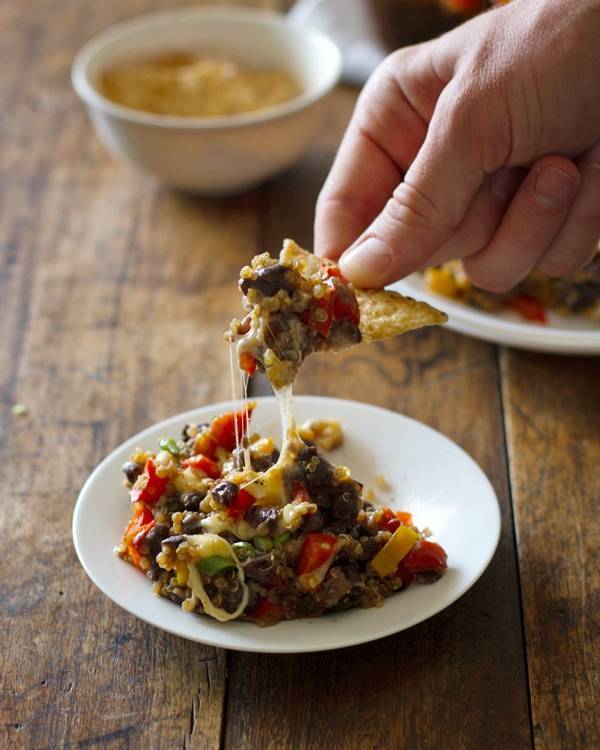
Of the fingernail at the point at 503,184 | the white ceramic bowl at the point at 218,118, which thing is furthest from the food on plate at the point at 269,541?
the white ceramic bowl at the point at 218,118

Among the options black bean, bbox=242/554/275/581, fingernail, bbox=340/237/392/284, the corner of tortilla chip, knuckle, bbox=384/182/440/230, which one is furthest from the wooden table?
knuckle, bbox=384/182/440/230

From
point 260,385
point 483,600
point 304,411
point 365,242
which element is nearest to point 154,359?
point 260,385

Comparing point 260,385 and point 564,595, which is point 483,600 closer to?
point 564,595

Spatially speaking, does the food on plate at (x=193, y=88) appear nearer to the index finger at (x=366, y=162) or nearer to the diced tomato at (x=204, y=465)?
the index finger at (x=366, y=162)

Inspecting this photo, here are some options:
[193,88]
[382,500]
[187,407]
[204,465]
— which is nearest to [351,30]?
[193,88]

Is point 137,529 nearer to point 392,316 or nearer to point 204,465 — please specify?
point 204,465
